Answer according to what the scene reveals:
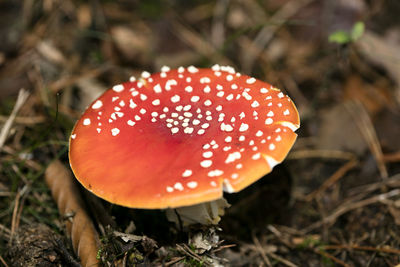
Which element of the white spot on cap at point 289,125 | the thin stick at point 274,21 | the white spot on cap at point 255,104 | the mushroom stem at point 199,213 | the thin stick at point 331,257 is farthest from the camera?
the thin stick at point 274,21

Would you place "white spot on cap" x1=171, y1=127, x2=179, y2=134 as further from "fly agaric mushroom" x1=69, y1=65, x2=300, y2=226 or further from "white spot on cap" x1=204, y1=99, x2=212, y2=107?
"white spot on cap" x1=204, y1=99, x2=212, y2=107

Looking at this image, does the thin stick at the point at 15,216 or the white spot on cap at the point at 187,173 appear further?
the thin stick at the point at 15,216

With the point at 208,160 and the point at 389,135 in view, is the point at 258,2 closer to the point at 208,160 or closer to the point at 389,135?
the point at 389,135

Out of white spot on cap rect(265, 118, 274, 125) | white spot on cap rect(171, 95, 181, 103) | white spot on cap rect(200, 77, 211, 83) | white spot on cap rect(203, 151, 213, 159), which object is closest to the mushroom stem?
white spot on cap rect(203, 151, 213, 159)

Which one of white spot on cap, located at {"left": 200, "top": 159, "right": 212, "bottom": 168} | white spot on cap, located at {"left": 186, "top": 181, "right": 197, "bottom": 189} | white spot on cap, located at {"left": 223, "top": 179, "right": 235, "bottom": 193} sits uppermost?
white spot on cap, located at {"left": 200, "top": 159, "right": 212, "bottom": 168}

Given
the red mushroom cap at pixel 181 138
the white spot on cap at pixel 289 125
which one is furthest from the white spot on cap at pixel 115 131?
the white spot on cap at pixel 289 125

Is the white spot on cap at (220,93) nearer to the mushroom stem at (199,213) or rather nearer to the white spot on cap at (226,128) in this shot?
the white spot on cap at (226,128)

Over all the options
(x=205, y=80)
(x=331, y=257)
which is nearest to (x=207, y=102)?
(x=205, y=80)
